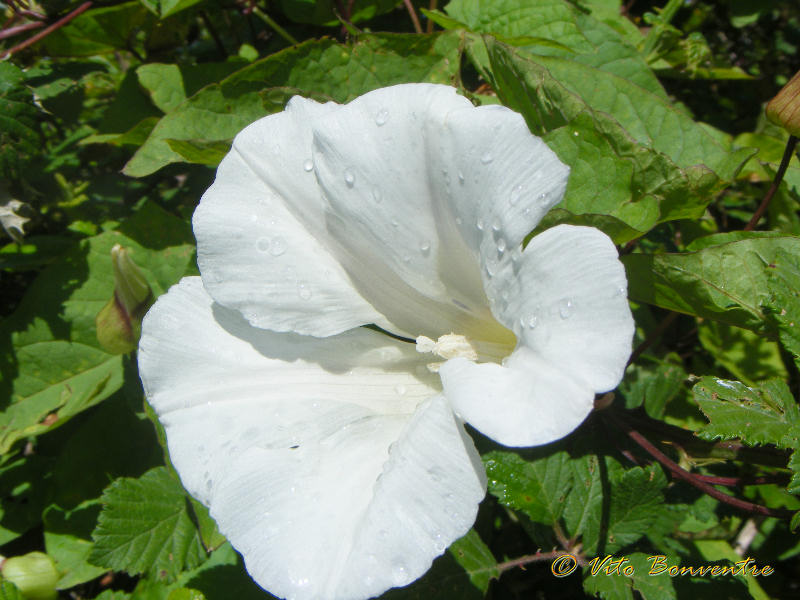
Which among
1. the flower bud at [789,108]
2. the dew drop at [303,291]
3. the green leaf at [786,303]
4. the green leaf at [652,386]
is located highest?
the flower bud at [789,108]

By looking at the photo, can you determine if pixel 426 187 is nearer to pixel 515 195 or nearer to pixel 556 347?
pixel 515 195

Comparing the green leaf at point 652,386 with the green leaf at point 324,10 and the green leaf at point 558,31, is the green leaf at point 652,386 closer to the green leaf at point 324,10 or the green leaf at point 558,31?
the green leaf at point 558,31

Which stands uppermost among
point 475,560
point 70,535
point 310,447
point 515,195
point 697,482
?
point 515,195

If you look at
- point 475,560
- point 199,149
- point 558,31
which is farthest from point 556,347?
point 558,31

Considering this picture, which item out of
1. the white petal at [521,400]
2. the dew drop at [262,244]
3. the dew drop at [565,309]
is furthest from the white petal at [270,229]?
the dew drop at [565,309]

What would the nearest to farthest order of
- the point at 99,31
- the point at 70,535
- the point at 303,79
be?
the point at 303,79
the point at 70,535
the point at 99,31

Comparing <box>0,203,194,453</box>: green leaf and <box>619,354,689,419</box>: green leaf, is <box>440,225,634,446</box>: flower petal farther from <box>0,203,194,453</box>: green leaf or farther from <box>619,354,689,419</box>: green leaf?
<box>0,203,194,453</box>: green leaf

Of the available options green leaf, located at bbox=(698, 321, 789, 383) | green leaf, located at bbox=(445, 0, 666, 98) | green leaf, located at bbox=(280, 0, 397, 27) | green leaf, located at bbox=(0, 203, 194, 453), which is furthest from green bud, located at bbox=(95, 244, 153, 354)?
green leaf, located at bbox=(698, 321, 789, 383)
